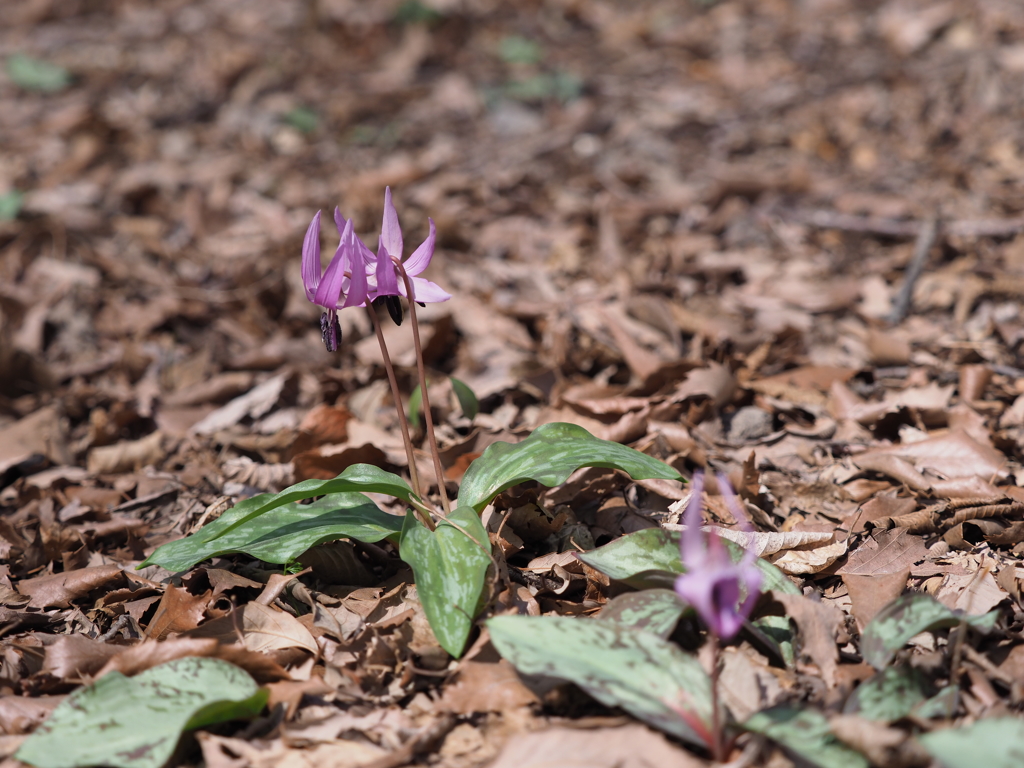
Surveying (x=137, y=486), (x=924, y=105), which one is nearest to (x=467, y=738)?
(x=137, y=486)

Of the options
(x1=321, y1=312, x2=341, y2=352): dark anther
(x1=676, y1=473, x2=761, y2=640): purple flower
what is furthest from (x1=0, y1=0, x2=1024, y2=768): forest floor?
(x1=321, y1=312, x2=341, y2=352): dark anther

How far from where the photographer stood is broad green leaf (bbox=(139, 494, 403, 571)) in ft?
6.12

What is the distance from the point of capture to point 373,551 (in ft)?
7.10

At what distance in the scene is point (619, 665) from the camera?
1.47m

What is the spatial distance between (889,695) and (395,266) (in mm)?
1292

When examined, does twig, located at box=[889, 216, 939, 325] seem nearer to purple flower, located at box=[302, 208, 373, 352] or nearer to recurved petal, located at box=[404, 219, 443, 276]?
recurved petal, located at box=[404, 219, 443, 276]

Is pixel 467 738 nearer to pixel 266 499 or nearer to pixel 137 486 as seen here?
pixel 266 499

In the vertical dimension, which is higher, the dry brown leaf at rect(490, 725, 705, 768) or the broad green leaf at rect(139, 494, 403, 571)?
the broad green leaf at rect(139, 494, 403, 571)

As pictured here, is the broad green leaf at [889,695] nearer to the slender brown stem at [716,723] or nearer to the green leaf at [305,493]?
the slender brown stem at [716,723]

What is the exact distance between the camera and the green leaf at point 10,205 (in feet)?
15.4

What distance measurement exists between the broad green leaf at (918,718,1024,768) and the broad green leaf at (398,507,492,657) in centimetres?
84

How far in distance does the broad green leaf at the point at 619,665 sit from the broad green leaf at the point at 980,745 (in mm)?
359

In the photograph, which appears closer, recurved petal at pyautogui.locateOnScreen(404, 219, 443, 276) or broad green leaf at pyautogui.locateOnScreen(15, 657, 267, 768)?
broad green leaf at pyautogui.locateOnScreen(15, 657, 267, 768)

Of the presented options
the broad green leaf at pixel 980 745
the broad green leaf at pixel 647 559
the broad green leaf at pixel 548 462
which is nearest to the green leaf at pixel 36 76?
the broad green leaf at pixel 548 462
